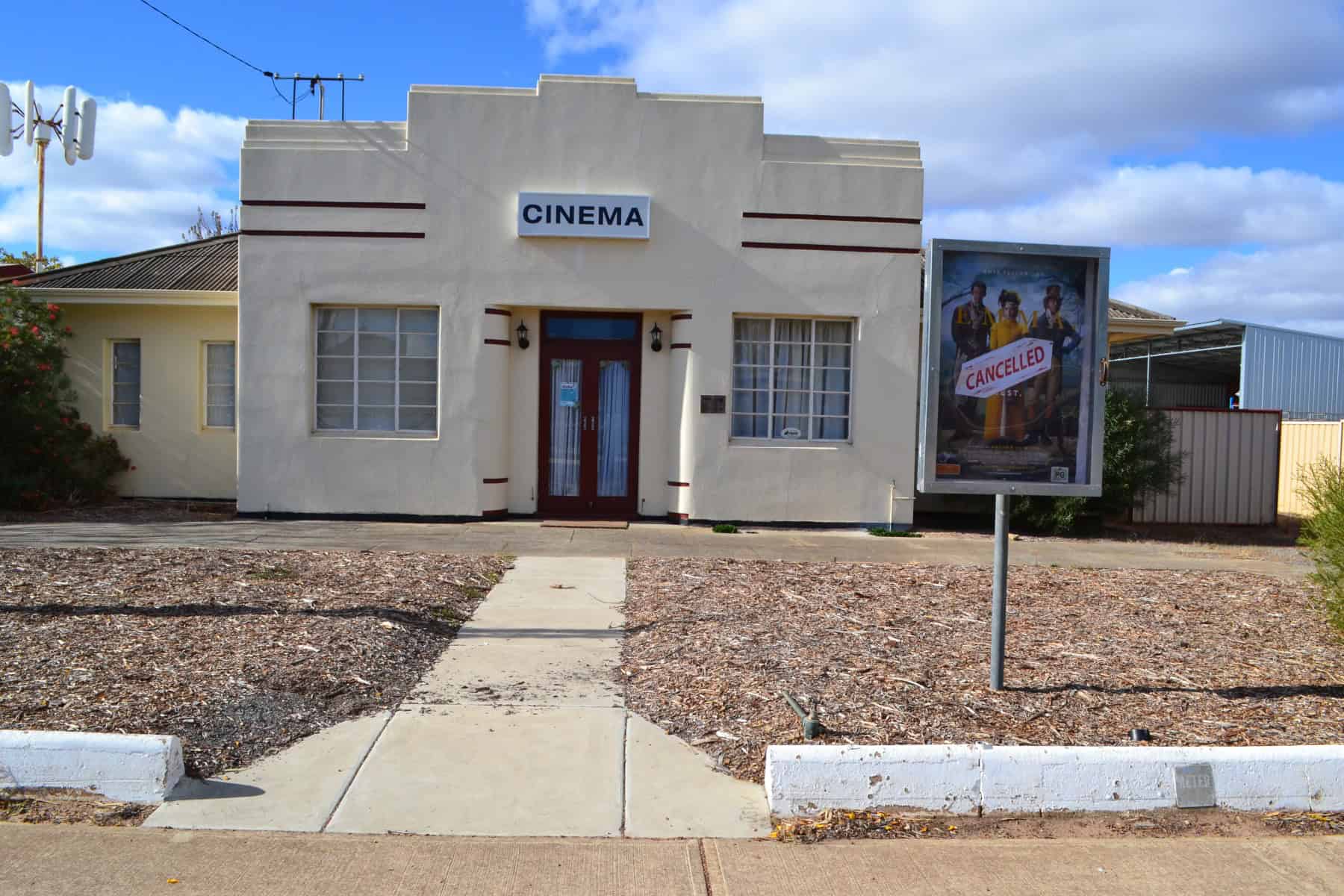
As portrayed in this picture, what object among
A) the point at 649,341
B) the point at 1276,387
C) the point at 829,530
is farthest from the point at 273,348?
the point at 1276,387

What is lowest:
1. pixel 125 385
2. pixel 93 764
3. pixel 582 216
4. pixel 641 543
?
pixel 93 764

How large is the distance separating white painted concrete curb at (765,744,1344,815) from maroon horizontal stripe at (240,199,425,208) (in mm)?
10654

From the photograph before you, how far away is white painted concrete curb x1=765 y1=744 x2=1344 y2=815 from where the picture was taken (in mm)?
5195

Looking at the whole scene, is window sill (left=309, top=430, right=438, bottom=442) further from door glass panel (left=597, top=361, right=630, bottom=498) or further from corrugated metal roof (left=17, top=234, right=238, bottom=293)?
corrugated metal roof (left=17, top=234, right=238, bottom=293)

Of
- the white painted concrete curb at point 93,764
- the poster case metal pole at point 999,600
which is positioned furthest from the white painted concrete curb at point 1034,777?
the white painted concrete curb at point 93,764

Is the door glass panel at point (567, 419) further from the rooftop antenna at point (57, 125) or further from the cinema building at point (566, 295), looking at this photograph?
the rooftop antenna at point (57, 125)

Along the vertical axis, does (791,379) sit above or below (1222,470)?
above

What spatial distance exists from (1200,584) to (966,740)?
6318mm

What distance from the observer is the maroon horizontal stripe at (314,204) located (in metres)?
14.1

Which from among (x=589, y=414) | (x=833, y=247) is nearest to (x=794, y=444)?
(x=833, y=247)

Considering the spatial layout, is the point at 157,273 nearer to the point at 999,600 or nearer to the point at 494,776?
the point at 494,776

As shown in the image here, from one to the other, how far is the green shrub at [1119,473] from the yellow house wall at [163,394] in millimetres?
11389

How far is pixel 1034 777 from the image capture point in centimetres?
530

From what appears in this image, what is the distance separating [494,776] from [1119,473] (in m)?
11.9
